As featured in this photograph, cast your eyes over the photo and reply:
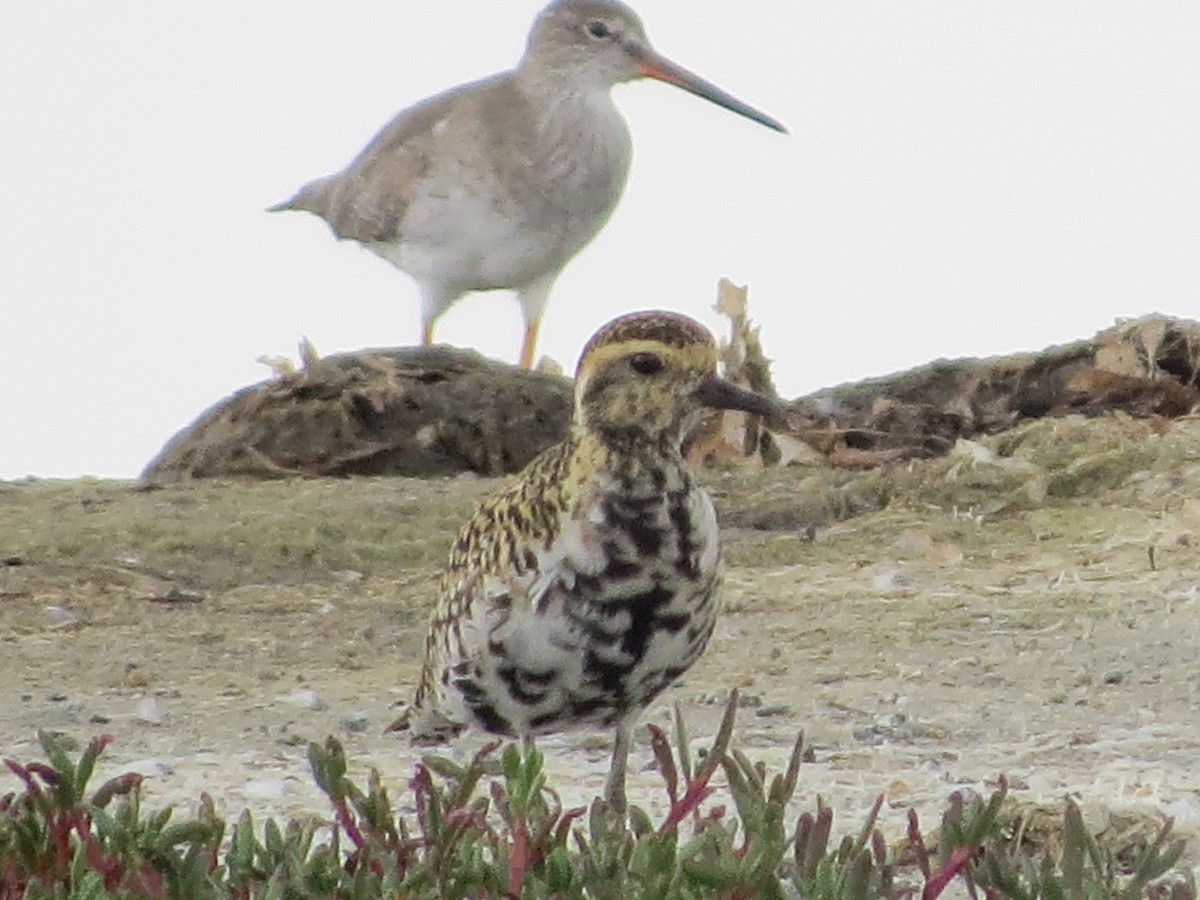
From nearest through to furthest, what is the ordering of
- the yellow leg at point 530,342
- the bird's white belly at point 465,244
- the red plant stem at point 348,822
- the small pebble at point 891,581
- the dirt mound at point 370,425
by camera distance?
the red plant stem at point 348,822 → the small pebble at point 891,581 → the dirt mound at point 370,425 → the bird's white belly at point 465,244 → the yellow leg at point 530,342

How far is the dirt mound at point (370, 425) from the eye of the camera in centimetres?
968

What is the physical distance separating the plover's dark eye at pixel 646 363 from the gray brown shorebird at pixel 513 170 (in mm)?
6929

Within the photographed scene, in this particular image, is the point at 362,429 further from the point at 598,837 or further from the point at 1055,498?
the point at 598,837

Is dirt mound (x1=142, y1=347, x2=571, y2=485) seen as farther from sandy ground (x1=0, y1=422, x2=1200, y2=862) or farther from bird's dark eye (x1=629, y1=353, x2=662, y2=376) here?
bird's dark eye (x1=629, y1=353, x2=662, y2=376)

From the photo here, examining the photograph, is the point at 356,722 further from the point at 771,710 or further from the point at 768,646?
the point at 768,646

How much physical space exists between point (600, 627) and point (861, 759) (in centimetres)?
102

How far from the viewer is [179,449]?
9906mm

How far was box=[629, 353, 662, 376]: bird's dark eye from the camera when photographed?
4895 mm

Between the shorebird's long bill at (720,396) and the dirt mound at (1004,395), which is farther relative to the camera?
the dirt mound at (1004,395)

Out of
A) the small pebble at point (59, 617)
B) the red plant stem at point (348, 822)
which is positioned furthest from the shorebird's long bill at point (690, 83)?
the red plant stem at point (348, 822)

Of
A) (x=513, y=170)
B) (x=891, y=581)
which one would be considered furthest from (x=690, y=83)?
(x=891, y=581)

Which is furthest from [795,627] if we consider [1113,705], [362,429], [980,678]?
[362,429]

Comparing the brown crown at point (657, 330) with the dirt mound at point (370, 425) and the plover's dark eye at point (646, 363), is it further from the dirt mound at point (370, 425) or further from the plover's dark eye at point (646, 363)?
the dirt mound at point (370, 425)

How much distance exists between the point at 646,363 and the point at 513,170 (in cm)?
735
